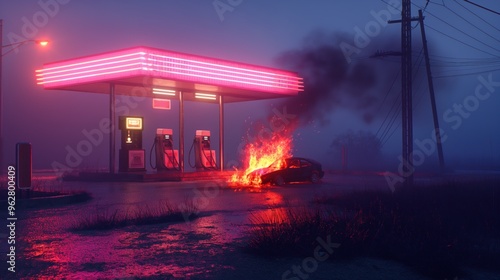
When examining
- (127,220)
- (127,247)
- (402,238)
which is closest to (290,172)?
(127,220)

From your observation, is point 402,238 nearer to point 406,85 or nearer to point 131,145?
point 406,85

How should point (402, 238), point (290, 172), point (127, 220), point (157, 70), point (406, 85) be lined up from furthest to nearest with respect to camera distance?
point (157, 70) < point (290, 172) < point (406, 85) < point (127, 220) < point (402, 238)

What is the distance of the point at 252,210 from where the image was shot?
1525 cm

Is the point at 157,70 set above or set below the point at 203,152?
above

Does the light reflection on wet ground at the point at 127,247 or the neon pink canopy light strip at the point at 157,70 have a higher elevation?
the neon pink canopy light strip at the point at 157,70

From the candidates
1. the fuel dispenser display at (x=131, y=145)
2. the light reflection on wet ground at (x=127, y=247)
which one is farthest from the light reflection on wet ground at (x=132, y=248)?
the fuel dispenser display at (x=131, y=145)

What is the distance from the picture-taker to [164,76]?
29.3 metres

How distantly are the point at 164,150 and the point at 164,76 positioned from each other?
18.1 ft

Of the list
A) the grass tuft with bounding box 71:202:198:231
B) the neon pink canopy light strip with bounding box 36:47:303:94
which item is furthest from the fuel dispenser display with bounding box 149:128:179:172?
the grass tuft with bounding box 71:202:198:231

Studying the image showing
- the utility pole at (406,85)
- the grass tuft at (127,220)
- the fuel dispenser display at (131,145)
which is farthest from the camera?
the fuel dispenser display at (131,145)

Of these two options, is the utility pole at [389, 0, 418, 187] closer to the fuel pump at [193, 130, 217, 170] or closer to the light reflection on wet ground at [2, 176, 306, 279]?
the light reflection on wet ground at [2, 176, 306, 279]

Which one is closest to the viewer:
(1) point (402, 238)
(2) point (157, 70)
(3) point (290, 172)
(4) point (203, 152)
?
(1) point (402, 238)

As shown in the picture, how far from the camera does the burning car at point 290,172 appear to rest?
26.6m

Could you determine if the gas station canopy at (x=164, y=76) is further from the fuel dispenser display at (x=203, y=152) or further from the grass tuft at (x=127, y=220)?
the grass tuft at (x=127, y=220)
